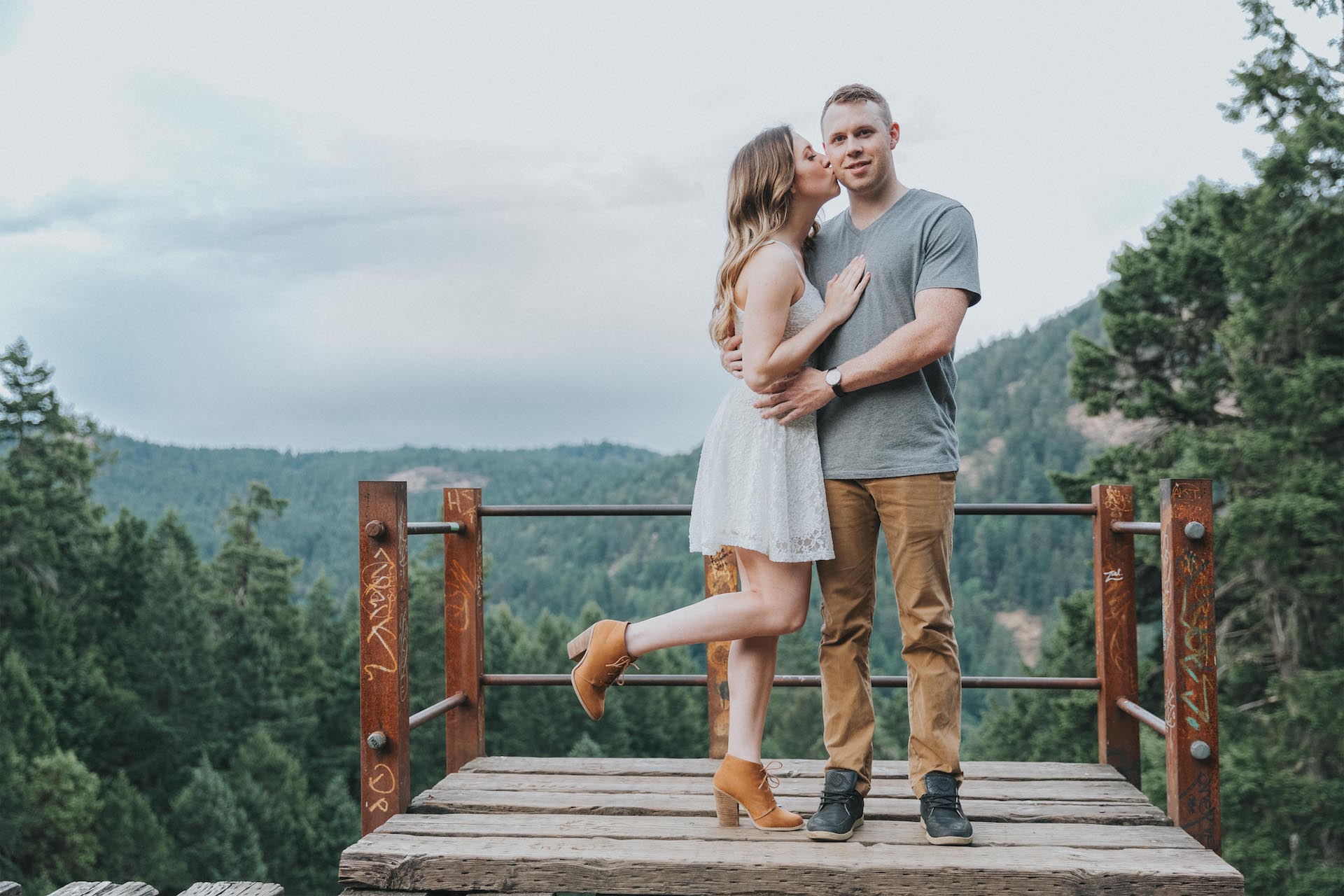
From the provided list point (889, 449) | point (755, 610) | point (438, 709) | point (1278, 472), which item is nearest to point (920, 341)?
point (889, 449)

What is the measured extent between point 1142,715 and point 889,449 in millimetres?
1097

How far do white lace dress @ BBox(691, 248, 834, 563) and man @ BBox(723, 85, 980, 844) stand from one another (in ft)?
0.17

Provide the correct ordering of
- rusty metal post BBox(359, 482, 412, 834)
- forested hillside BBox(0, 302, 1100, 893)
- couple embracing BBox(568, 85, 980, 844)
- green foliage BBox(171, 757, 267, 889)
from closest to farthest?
couple embracing BBox(568, 85, 980, 844) < rusty metal post BBox(359, 482, 412, 834) < forested hillside BBox(0, 302, 1100, 893) < green foliage BBox(171, 757, 267, 889)

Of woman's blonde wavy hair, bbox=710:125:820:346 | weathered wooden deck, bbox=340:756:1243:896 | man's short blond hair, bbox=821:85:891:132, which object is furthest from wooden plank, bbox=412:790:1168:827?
man's short blond hair, bbox=821:85:891:132

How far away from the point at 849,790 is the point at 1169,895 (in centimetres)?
66

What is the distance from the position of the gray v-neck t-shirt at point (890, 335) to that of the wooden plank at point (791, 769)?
0.98 meters

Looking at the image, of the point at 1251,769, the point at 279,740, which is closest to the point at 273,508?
the point at 279,740

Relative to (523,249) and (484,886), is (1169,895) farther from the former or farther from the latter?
(523,249)

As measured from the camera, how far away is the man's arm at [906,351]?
7.73 feet

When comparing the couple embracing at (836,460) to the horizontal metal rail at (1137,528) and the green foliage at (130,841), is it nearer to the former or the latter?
the horizontal metal rail at (1137,528)

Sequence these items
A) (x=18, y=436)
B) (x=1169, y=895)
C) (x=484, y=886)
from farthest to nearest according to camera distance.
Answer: (x=18, y=436) → (x=484, y=886) → (x=1169, y=895)

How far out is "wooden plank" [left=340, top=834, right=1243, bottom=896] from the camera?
2.18 m

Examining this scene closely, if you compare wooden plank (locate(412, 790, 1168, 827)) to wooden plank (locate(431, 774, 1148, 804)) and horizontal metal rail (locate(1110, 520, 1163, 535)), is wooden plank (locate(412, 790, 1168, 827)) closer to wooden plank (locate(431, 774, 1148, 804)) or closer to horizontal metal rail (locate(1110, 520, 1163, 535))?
wooden plank (locate(431, 774, 1148, 804))

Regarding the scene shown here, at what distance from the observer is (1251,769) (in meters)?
12.9
